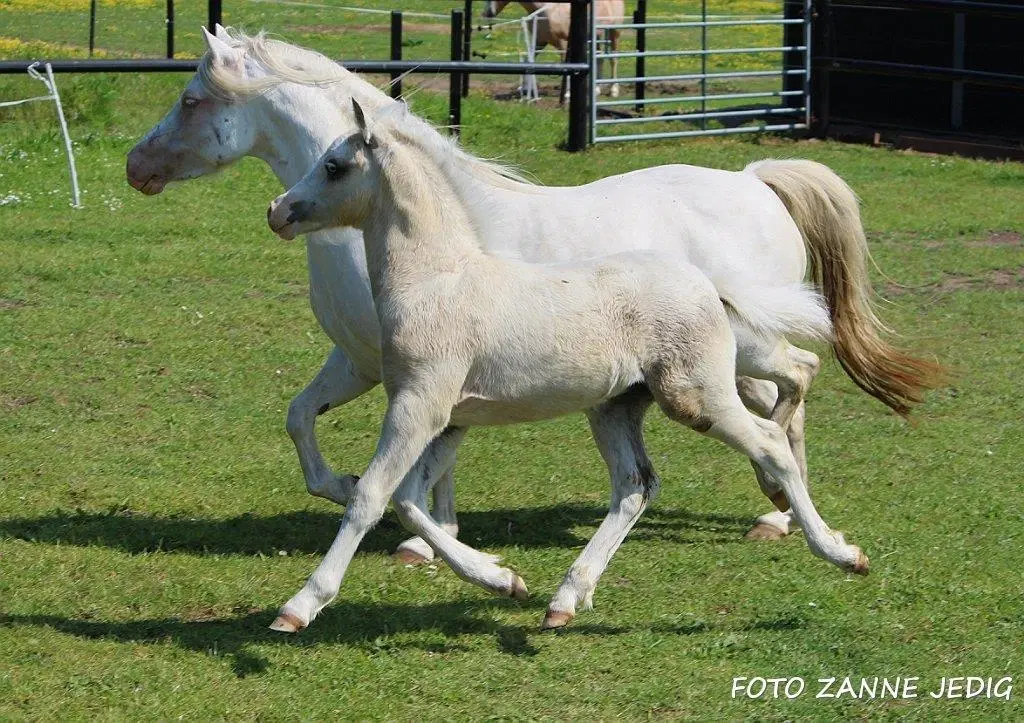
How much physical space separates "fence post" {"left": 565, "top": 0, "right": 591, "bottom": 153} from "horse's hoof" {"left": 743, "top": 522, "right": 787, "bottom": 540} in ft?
29.9

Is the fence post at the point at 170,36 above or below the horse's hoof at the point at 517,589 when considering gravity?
above

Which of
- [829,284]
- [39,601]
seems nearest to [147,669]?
[39,601]

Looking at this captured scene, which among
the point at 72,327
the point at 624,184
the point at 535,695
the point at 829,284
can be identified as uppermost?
the point at 624,184

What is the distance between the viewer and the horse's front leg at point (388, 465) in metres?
4.61

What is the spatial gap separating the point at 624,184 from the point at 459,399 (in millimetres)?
1942

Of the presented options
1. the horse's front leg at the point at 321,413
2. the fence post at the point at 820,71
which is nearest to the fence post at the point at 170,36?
the fence post at the point at 820,71

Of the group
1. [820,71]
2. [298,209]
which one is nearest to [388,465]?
[298,209]

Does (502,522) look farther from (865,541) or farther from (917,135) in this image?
(917,135)

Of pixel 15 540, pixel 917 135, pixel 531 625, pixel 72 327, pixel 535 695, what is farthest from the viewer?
pixel 917 135

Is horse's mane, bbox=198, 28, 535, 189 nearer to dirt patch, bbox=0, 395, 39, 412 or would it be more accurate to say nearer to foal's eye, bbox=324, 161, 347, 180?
foal's eye, bbox=324, 161, 347, 180

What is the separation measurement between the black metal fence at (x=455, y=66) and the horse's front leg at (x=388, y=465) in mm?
6248

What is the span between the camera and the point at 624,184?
6.34 m

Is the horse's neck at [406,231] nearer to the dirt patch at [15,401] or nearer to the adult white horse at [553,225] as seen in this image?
the adult white horse at [553,225]

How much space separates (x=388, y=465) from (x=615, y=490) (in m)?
0.95
